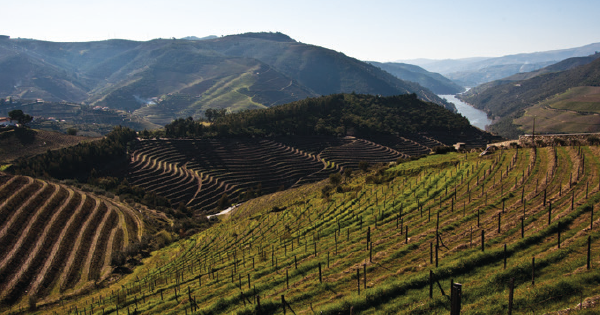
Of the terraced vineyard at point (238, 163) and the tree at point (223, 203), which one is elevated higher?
the terraced vineyard at point (238, 163)

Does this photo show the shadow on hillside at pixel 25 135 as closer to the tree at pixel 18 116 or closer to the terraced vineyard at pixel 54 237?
the tree at pixel 18 116

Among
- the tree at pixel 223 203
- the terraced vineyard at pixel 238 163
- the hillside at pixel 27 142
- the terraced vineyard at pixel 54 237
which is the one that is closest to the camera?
the terraced vineyard at pixel 54 237

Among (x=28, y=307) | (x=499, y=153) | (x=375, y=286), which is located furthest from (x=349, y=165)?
(x=375, y=286)

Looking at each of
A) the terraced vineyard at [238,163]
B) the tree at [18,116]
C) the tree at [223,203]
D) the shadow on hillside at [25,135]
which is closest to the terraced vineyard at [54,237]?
the tree at [223,203]

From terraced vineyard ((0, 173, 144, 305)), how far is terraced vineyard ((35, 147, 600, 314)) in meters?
6.91

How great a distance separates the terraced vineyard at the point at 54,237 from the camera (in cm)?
4016

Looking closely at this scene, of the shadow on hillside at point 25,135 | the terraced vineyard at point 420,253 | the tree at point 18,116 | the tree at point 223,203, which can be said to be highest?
the tree at point 18,116

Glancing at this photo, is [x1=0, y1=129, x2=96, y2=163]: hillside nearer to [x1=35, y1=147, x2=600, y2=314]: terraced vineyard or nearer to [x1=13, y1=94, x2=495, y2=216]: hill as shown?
[x1=13, y1=94, x2=495, y2=216]: hill

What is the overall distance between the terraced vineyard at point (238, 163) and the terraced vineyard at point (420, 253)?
46.6m

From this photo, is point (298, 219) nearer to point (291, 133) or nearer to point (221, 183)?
point (221, 183)

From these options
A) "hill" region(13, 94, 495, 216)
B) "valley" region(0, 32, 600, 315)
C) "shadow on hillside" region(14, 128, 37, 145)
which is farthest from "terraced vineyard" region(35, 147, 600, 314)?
"shadow on hillside" region(14, 128, 37, 145)

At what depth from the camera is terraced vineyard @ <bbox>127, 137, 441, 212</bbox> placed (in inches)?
3457

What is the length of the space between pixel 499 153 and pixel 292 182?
58.8 m

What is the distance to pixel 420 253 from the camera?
20938mm
